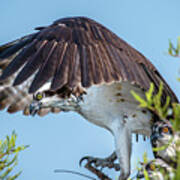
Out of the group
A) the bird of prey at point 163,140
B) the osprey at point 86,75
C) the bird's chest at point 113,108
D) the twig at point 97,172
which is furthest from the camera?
the twig at point 97,172

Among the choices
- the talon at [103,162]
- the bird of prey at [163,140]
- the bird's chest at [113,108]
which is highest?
the bird's chest at [113,108]

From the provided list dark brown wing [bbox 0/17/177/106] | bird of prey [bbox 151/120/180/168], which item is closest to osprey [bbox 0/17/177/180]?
dark brown wing [bbox 0/17/177/106]

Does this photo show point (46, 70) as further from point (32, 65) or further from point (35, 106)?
point (35, 106)

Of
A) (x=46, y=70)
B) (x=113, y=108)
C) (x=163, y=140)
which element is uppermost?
(x=46, y=70)

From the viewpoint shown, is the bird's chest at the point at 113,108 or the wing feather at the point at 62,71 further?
the bird's chest at the point at 113,108

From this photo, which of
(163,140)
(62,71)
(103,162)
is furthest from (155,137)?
(62,71)

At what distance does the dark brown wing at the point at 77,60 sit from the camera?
7.19ft

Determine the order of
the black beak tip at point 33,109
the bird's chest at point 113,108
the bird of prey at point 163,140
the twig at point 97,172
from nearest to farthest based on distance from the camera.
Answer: the bird of prey at point 163,140 → the black beak tip at point 33,109 → the bird's chest at point 113,108 → the twig at point 97,172

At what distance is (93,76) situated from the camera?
7.17ft

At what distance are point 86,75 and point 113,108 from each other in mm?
742

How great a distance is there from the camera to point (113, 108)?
114 inches

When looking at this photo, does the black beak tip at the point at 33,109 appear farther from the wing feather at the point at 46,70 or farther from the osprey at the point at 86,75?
the wing feather at the point at 46,70

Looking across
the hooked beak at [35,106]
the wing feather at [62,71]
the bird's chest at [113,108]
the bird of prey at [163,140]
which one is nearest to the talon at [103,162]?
the bird's chest at [113,108]

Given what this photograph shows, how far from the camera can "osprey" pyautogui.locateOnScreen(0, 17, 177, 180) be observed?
87.6 inches
